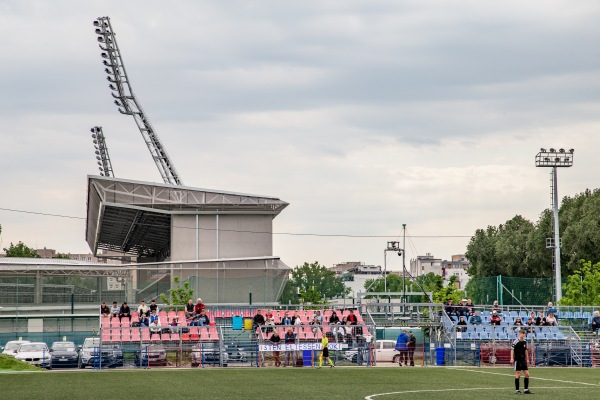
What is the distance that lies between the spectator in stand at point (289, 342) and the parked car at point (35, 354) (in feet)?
33.9

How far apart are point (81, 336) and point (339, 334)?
1373 centimetres

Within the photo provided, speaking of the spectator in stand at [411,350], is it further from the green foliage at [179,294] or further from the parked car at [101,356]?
the green foliage at [179,294]

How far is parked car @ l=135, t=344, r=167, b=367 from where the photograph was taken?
137ft

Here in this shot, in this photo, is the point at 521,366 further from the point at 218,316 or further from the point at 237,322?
the point at 218,316

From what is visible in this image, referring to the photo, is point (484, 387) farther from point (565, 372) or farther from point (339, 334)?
point (339, 334)

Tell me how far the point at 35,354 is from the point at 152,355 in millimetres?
5138

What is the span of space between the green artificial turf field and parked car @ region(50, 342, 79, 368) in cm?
413

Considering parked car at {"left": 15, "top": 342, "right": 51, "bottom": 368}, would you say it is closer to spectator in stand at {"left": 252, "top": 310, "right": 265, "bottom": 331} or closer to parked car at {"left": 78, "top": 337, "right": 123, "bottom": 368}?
parked car at {"left": 78, "top": 337, "right": 123, "bottom": 368}

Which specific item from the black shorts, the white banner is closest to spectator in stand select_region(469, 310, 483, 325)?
the white banner

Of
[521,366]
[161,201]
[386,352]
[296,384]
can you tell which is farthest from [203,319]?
[161,201]

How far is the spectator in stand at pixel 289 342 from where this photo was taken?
141 feet

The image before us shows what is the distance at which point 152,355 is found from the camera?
42.2 metres

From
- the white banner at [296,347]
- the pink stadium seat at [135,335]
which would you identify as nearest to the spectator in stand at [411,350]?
the white banner at [296,347]

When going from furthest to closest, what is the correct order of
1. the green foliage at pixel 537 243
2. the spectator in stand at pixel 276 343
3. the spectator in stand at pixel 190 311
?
the green foliage at pixel 537 243 → the spectator in stand at pixel 190 311 → the spectator in stand at pixel 276 343
